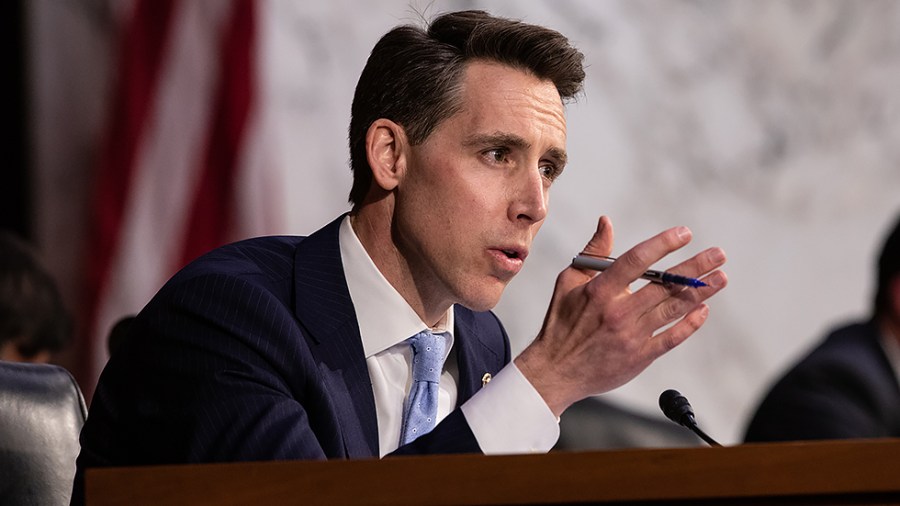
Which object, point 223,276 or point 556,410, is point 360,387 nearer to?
point 223,276

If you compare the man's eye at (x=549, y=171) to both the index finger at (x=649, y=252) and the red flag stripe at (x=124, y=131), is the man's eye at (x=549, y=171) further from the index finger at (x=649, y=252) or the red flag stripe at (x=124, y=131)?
the red flag stripe at (x=124, y=131)

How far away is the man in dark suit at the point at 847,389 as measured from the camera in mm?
3115

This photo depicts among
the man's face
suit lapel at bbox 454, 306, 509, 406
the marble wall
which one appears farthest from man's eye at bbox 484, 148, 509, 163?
the marble wall

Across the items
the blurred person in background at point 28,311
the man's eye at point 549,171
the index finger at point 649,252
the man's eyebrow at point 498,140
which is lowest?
the blurred person in background at point 28,311

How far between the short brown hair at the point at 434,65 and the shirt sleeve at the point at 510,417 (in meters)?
0.64

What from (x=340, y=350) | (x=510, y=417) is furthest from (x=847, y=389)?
(x=510, y=417)

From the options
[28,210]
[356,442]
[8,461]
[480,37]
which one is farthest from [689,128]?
[8,461]

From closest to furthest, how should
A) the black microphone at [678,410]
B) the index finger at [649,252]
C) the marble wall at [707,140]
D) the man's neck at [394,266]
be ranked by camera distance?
1. the index finger at [649,252]
2. the black microphone at [678,410]
3. the man's neck at [394,266]
4. the marble wall at [707,140]

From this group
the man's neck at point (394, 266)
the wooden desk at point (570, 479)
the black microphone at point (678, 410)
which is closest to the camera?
the wooden desk at point (570, 479)

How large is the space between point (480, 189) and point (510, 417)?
53 centimetres

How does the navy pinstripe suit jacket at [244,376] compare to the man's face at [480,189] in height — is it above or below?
below

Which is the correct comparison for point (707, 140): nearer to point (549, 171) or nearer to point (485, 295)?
point (549, 171)

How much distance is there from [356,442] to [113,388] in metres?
0.36

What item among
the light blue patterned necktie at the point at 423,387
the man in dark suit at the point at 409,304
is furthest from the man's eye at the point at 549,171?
the light blue patterned necktie at the point at 423,387
